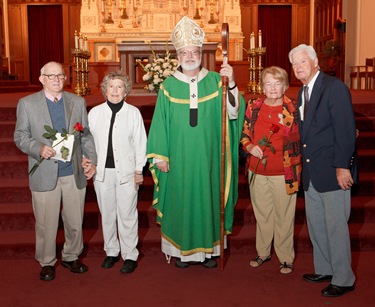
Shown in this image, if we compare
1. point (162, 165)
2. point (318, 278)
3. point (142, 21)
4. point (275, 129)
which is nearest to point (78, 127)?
point (162, 165)

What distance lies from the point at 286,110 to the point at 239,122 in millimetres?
441

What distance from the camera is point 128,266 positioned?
457 centimetres

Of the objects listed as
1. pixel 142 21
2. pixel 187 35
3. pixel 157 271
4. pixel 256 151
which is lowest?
pixel 157 271

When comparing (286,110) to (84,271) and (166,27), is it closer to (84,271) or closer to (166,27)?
(84,271)

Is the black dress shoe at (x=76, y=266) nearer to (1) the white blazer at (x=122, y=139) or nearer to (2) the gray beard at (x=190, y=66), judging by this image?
(1) the white blazer at (x=122, y=139)

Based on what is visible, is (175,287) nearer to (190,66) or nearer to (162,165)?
(162,165)

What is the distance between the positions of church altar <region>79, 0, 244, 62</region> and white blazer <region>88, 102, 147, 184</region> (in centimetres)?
865

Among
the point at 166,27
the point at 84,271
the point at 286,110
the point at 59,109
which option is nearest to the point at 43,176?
the point at 59,109

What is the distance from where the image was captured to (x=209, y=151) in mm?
4559

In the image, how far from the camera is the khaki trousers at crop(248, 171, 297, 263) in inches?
176

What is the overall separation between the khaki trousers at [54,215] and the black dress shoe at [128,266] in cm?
40

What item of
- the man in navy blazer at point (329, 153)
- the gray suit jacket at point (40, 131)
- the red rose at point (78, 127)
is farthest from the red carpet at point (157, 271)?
the red rose at point (78, 127)

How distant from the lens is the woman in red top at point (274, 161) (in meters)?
4.36

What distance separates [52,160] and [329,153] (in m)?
2.06
